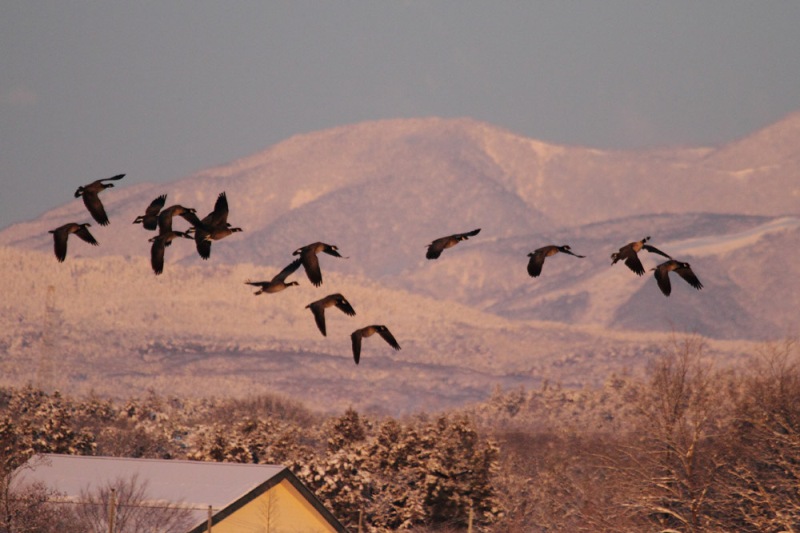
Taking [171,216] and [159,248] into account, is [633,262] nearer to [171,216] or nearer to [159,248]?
[171,216]

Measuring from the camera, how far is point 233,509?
2511 inches

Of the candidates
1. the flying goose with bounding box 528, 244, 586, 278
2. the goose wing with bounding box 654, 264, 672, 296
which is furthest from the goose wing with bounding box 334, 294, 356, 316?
the goose wing with bounding box 654, 264, 672, 296

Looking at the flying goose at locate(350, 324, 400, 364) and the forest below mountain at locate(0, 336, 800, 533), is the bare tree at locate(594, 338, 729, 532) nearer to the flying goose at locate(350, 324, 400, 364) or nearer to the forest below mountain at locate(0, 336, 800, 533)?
the forest below mountain at locate(0, 336, 800, 533)

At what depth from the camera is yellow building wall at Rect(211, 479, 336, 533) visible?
211 feet

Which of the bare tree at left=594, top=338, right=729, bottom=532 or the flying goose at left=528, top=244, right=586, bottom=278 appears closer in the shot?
the flying goose at left=528, top=244, right=586, bottom=278

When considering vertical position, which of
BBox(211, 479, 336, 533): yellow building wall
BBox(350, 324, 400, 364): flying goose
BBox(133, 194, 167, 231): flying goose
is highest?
BBox(133, 194, 167, 231): flying goose

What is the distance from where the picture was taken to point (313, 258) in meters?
29.3

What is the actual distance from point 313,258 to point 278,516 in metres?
38.6

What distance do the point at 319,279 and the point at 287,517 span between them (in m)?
39.8

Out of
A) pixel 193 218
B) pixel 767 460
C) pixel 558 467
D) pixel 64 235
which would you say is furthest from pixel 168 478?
pixel 558 467

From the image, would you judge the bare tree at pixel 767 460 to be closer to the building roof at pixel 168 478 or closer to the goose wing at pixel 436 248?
the building roof at pixel 168 478

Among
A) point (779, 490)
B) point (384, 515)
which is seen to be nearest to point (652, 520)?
point (779, 490)

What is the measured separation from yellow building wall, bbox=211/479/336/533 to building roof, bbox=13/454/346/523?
0.48 m

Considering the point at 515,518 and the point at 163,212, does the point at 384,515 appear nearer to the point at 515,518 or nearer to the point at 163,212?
the point at 515,518
